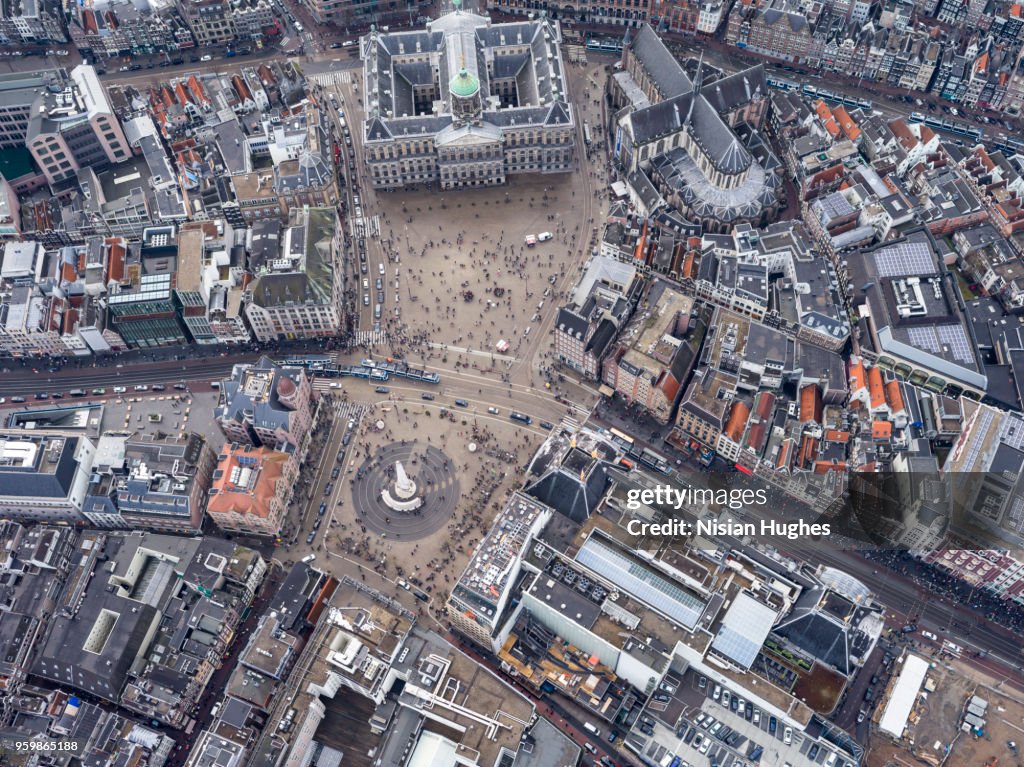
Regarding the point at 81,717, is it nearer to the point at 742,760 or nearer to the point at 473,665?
the point at 473,665

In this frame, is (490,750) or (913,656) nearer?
(490,750)

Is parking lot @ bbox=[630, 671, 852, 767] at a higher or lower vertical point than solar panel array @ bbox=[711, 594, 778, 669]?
lower

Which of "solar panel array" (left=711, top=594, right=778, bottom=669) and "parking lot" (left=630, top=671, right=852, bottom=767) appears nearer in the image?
"parking lot" (left=630, top=671, right=852, bottom=767)

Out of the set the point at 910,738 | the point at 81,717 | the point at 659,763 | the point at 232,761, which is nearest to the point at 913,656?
the point at 910,738

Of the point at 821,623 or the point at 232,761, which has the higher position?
the point at 821,623

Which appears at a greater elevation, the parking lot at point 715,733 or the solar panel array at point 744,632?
the solar panel array at point 744,632

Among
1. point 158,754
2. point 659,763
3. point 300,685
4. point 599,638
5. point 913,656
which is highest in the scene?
point 913,656

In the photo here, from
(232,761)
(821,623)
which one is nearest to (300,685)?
(232,761)

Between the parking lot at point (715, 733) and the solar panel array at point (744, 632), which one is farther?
the solar panel array at point (744, 632)

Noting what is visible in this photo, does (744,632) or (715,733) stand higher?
(744,632)

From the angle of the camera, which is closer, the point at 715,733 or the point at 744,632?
the point at 715,733
